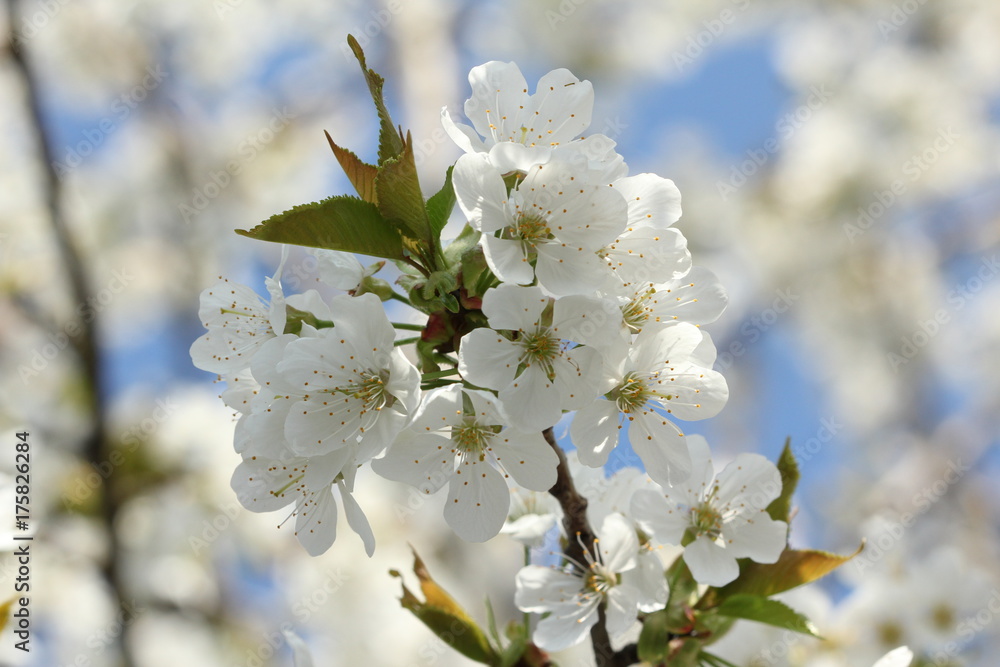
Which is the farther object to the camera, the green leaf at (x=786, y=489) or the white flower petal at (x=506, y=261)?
the green leaf at (x=786, y=489)

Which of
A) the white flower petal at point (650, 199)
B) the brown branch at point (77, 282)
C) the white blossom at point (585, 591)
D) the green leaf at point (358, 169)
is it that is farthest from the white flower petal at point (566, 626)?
the brown branch at point (77, 282)

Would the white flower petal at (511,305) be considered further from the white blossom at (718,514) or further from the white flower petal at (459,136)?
the white blossom at (718,514)

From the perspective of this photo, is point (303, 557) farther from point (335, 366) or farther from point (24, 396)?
point (335, 366)

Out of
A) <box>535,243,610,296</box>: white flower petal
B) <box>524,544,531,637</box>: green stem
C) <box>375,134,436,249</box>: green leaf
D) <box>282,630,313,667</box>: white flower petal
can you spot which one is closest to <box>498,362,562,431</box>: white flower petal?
<box>535,243,610,296</box>: white flower petal

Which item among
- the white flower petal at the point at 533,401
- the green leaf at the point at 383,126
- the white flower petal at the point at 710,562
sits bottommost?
the white flower petal at the point at 710,562

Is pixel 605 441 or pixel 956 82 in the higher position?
pixel 956 82

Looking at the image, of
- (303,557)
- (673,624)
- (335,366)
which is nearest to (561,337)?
(335,366)
